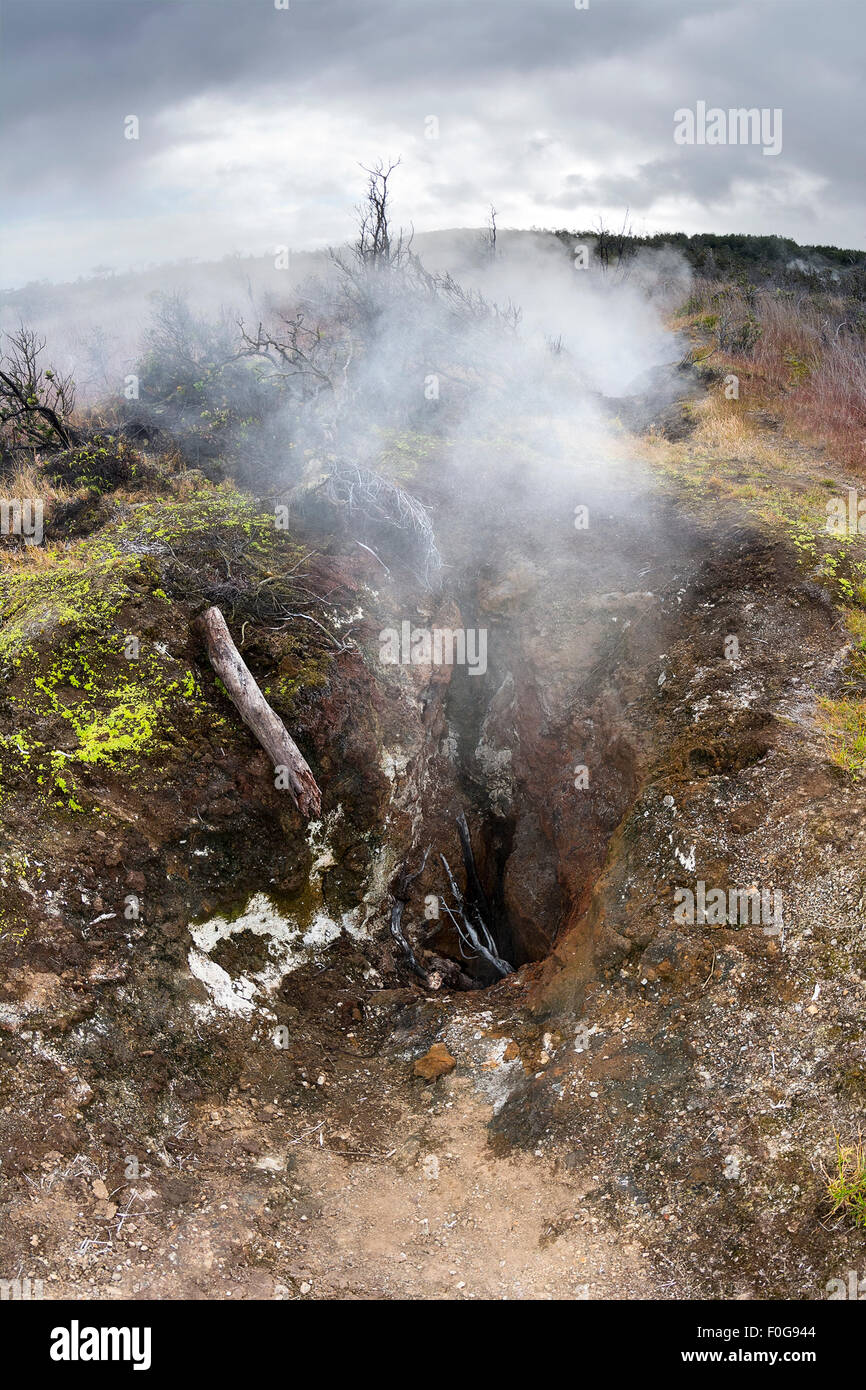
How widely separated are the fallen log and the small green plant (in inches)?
134

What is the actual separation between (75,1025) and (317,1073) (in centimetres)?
136

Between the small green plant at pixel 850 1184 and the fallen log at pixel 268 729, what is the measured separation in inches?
134

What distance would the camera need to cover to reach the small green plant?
3.19 metres

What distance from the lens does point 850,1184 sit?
3258mm

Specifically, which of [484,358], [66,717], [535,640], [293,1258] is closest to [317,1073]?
[293,1258]

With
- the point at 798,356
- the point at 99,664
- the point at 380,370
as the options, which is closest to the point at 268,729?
the point at 99,664

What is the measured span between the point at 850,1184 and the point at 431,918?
324cm

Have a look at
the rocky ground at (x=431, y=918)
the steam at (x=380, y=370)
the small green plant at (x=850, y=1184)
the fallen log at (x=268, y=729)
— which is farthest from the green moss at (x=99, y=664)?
the small green plant at (x=850, y=1184)

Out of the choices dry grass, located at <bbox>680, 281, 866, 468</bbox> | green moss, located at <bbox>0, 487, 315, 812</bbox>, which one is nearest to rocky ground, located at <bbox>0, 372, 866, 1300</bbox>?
green moss, located at <bbox>0, 487, 315, 812</bbox>

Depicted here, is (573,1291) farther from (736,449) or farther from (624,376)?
(624,376)

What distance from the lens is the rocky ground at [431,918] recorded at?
3.53 metres

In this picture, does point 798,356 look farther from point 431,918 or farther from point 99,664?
point 99,664

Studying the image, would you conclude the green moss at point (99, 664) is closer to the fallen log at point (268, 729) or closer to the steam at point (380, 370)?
the fallen log at point (268, 729)

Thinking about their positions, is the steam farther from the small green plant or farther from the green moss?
the small green plant
